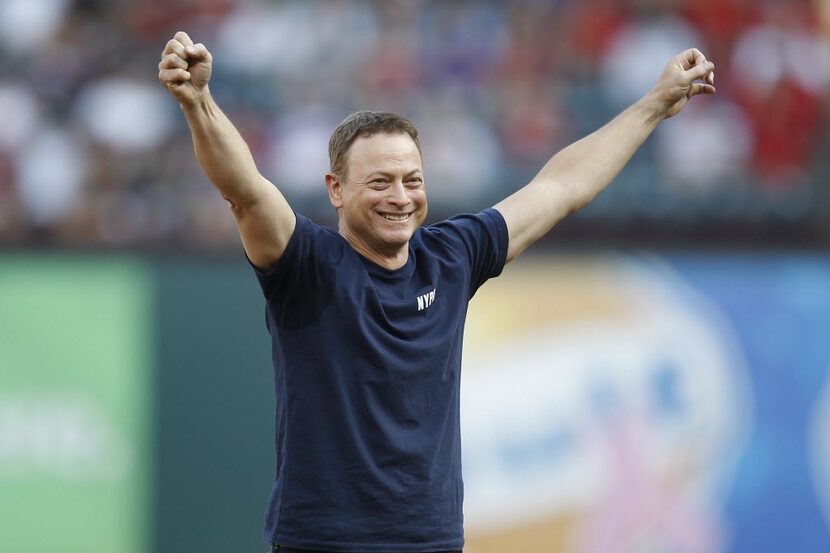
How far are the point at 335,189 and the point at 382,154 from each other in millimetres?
198

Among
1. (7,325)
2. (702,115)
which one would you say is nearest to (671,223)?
(702,115)

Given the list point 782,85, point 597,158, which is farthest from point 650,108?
point 782,85

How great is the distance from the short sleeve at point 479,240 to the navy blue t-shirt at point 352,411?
37 cm

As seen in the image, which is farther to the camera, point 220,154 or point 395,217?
point 395,217

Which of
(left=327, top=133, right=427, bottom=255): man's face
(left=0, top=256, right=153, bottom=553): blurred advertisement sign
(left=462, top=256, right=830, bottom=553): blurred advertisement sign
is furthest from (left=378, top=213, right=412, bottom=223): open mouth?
(left=0, top=256, right=153, bottom=553): blurred advertisement sign

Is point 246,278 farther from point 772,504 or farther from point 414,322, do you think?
point 414,322

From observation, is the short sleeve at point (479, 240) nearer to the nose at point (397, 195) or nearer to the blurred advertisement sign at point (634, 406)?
the nose at point (397, 195)

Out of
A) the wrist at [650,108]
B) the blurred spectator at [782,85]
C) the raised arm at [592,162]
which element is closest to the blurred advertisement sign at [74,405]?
the raised arm at [592,162]

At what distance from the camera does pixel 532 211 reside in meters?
4.39

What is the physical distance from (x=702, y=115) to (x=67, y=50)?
4959mm

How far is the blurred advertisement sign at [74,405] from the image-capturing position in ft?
24.9

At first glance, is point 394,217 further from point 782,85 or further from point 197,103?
point 782,85

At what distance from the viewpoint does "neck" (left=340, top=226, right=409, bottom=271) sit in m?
3.92

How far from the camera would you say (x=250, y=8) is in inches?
444
